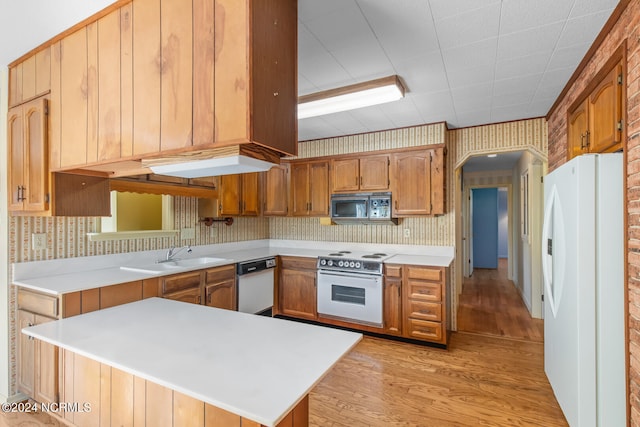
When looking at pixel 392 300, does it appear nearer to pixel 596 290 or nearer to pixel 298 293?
pixel 298 293

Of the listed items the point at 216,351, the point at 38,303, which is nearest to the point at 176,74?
the point at 216,351

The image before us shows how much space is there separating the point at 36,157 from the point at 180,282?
4.56 ft

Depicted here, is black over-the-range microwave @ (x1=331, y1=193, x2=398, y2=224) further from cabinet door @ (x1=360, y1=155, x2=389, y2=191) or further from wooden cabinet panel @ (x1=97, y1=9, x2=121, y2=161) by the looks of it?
wooden cabinet panel @ (x1=97, y1=9, x2=121, y2=161)

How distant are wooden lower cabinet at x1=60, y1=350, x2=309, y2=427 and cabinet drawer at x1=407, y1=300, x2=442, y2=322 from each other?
2.45 metres

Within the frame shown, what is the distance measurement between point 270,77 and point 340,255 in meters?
2.89

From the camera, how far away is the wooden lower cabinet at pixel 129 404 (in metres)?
1.15

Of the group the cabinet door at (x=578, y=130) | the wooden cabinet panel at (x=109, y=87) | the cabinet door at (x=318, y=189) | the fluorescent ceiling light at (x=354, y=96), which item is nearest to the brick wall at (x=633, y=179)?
the cabinet door at (x=578, y=130)

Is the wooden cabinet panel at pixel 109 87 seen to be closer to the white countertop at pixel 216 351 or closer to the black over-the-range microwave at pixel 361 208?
the white countertop at pixel 216 351

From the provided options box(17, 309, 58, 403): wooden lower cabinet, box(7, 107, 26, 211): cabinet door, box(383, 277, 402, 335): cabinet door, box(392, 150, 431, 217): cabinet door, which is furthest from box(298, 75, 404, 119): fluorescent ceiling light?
box(17, 309, 58, 403): wooden lower cabinet

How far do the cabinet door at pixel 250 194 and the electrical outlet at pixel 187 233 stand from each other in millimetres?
→ 668

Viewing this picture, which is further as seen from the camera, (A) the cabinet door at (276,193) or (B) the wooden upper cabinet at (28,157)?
(A) the cabinet door at (276,193)

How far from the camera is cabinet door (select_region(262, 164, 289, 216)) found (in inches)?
180

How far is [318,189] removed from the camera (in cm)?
435

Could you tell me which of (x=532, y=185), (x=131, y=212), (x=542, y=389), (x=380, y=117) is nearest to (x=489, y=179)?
(x=532, y=185)
